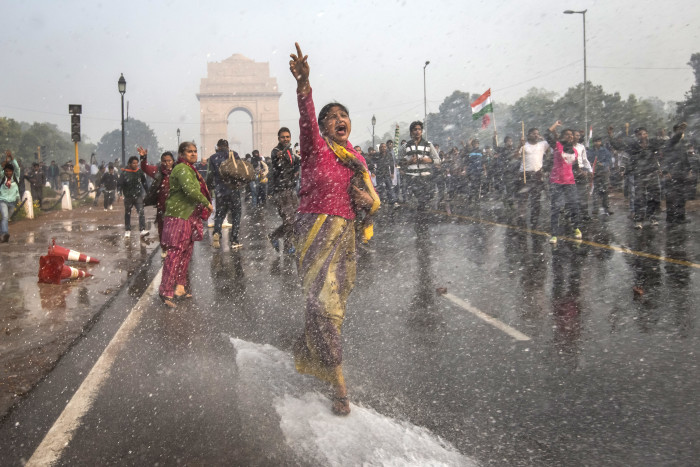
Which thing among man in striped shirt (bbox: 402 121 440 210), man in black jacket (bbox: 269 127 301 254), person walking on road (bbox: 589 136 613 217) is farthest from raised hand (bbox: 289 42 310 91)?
person walking on road (bbox: 589 136 613 217)

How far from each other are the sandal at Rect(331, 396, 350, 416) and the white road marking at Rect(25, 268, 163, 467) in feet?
4.43

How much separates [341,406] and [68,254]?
6391 mm

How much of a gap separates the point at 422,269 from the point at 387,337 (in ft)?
10.1

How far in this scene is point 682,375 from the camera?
143 inches

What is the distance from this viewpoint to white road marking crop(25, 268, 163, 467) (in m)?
3.02

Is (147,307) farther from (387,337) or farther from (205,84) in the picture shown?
(205,84)

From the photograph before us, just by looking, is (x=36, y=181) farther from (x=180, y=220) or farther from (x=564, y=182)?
(x=564, y=182)

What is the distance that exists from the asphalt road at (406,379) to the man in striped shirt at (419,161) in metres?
4.68

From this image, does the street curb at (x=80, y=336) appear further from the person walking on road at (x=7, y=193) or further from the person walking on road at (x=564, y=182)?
the person walking on road at (x=564, y=182)

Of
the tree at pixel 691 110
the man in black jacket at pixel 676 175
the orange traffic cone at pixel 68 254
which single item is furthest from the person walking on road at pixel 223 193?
the tree at pixel 691 110

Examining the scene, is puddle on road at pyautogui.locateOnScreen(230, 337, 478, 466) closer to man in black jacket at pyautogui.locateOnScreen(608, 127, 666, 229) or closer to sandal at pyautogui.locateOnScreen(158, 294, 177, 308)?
sandal at pyautogui.locateOnScreen(158, 294, 177, 308)

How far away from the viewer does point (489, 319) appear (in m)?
5.21

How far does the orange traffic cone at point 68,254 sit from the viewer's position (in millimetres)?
7703

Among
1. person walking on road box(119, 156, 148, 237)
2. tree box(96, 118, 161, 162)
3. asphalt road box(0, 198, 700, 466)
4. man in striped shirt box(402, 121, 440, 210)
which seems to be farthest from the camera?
tree box(96, 118, 161, 162)
